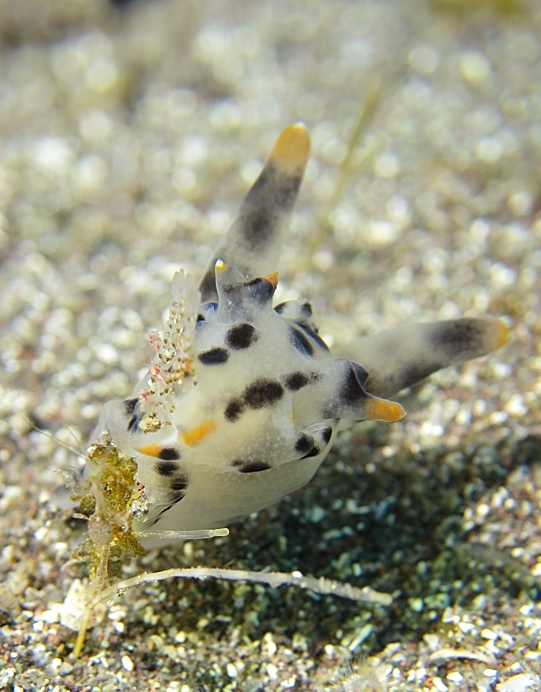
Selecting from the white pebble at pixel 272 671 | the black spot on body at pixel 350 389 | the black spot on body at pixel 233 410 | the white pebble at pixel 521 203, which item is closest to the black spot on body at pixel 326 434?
the black spot on body at pixel 350 389

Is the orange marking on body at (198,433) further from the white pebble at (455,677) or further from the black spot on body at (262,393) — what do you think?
the white pebble at (455,677)

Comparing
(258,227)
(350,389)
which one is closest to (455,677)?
(350,389)

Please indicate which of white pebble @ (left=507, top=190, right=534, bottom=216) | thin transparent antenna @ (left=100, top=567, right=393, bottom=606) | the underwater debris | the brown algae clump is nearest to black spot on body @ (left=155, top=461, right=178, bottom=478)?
the underwater debris

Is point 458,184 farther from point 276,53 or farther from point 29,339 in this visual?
point 29,339

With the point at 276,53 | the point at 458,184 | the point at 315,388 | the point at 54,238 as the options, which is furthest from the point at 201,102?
the point at 315,388

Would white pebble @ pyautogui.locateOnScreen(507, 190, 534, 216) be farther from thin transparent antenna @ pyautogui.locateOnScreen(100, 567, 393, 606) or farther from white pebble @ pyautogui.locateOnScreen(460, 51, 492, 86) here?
thin transparent antenna @ pyautogui.locateOnScreen(100, 567, 393, 606)

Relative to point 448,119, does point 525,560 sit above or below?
below
